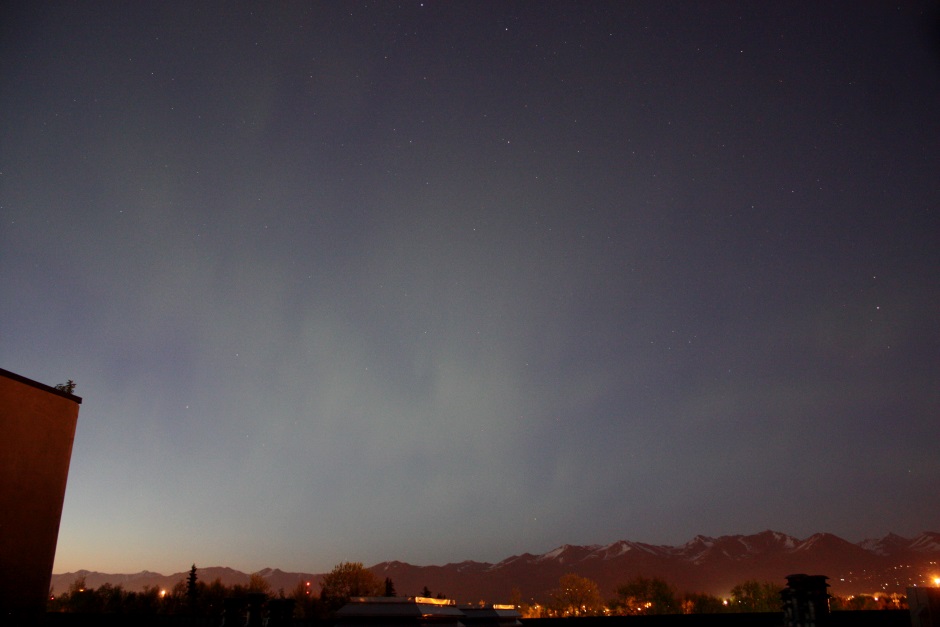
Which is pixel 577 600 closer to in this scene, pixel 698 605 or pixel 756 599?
pixel 698 605

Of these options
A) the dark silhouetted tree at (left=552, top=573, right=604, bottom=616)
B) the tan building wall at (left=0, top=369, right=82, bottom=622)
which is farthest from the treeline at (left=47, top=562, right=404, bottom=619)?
the tan building wall at (left=0, top=369, right=82, bottom=622)

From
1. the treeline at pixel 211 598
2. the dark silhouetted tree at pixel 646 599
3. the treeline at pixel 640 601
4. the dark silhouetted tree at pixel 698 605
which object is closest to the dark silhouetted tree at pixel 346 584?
the treeline at pixel 211 598

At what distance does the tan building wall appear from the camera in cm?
1507

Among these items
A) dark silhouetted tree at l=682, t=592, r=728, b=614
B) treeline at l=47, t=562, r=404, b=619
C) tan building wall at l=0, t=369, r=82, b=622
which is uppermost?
tan building wall at l=0, t=369, r=82, b=622

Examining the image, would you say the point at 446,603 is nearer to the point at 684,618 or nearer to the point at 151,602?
the point at 684,618

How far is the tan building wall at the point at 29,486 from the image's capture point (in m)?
15.1

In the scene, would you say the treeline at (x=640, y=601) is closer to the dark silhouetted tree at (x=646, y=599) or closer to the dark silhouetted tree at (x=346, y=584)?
the dark silhouetted tree at (x=646, y=599)

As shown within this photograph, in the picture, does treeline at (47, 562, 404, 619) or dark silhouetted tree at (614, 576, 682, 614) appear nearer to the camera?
treeline at (47, 562, 404, 619)

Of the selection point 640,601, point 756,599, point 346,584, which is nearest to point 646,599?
point 640,601

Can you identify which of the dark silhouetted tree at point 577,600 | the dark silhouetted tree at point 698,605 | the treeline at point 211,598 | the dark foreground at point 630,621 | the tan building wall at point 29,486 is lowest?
the dark silhouetted tree at point 698,605

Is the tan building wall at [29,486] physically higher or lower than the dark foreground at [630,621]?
higher

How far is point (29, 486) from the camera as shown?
1577cm

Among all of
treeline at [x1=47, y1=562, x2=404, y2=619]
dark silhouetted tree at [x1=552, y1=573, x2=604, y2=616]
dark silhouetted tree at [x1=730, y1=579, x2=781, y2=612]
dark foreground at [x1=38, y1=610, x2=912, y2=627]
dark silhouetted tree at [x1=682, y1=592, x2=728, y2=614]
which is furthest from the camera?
dark silhouetted tree at [x1=682, y1=592, x2=728, y2=614]

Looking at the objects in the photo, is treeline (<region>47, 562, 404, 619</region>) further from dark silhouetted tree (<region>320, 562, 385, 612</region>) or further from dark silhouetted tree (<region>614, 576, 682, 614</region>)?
dark silhouetted tree (<region>614, 576, 682, 614</region>)
